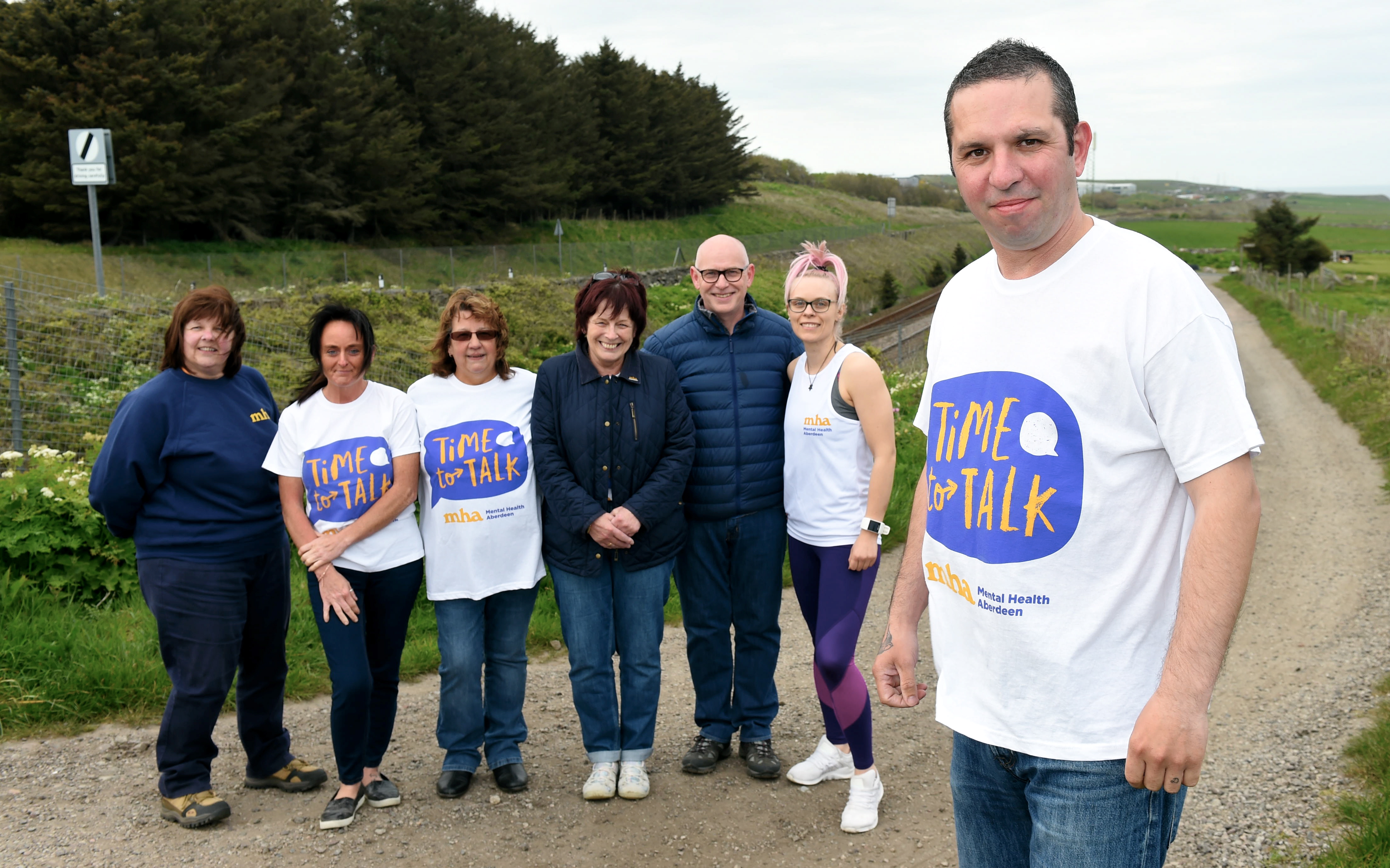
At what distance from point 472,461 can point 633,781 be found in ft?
5.58

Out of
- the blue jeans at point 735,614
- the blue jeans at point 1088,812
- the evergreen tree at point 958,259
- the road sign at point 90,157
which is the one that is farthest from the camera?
the evergreen tree at point 958,259

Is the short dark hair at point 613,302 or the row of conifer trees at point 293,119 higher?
the row of conifer trees at point 293,119

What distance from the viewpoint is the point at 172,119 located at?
32875mm

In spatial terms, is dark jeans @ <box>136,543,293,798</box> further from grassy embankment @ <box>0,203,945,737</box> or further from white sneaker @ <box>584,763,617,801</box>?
white sneaker @ <box>584,763,617,801</box>

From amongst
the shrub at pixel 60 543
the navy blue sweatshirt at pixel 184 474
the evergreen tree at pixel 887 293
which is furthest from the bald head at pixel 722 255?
the evergreen tree at pixel 887 293

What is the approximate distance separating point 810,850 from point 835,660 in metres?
0.80

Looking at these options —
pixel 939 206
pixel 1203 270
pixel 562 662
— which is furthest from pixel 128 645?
pixel 939 206

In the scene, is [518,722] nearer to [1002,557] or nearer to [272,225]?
[1002,557]

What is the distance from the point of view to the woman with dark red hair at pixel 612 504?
184 inches

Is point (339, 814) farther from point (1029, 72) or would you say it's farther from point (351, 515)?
point (1029, 72)

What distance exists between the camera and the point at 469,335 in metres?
4.74

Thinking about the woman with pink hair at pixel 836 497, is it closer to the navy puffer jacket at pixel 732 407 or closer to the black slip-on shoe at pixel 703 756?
the navy puffer jacket at pixel 732 407

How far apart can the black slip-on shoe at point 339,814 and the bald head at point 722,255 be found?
2960mm

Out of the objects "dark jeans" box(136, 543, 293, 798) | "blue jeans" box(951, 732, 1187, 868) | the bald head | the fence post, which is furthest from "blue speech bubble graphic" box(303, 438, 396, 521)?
the fence post
